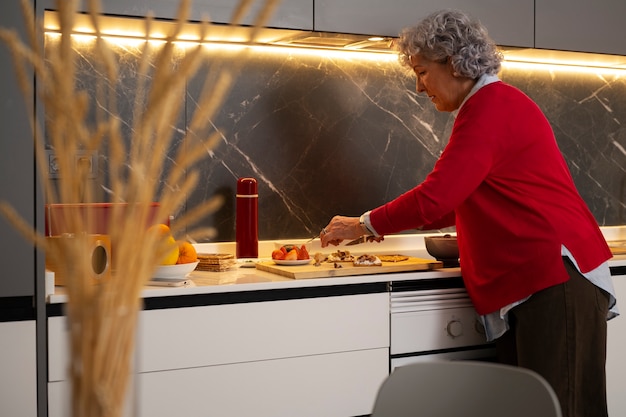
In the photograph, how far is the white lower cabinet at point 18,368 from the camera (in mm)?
2055

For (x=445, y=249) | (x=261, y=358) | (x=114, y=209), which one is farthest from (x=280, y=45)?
(x=114, y=209)

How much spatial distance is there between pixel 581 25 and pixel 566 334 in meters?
1.33

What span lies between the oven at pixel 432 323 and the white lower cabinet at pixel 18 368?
1.04 metres

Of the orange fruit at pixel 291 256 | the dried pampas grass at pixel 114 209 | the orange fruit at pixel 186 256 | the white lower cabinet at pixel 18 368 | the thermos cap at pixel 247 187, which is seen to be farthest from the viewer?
the thermos cap at pixel 247 187

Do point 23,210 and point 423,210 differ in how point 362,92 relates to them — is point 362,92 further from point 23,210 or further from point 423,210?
point 23,210

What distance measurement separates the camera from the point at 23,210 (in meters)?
2.07

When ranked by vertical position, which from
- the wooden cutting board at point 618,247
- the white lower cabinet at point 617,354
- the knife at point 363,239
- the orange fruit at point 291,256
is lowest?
the white lower cabinet at point 617,354

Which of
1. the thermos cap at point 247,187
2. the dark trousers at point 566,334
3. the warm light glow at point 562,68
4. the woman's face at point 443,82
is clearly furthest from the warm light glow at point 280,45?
the dark trousers at point 566,334

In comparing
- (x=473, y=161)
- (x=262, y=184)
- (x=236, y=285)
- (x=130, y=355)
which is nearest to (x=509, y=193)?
(x=473, y=161)

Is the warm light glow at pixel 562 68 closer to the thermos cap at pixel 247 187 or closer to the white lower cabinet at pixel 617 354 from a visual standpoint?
the white lower cabinet at pixel 617 354

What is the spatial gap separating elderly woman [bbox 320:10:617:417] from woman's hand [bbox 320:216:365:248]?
0.08 metres

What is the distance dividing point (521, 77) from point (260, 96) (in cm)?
118

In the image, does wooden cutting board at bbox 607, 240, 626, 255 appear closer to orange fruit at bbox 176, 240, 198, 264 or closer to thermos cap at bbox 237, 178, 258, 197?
thermos cap at bbox 237, 178, 258, 197

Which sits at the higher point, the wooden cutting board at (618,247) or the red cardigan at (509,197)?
the red cardigan at (509,197)
